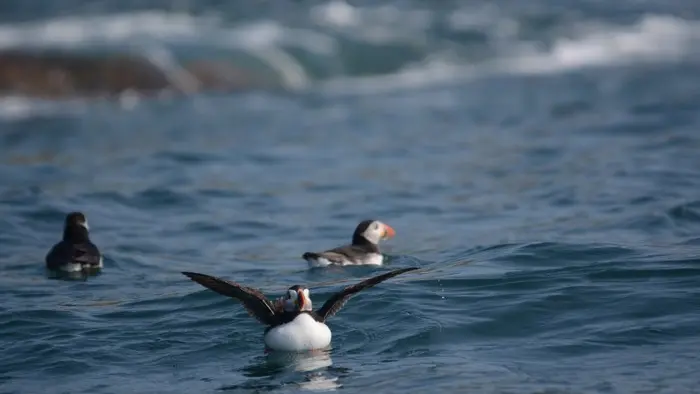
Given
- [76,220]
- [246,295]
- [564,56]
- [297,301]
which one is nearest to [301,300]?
[297,301]

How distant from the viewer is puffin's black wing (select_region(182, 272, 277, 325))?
9.68 metres

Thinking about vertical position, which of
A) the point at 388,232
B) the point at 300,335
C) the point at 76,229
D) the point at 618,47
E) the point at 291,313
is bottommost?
the point at 300,335

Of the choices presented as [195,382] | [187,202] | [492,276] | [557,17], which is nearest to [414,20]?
[557,17]

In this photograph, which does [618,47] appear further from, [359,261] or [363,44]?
[359,261]

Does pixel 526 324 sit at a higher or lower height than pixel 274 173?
lower

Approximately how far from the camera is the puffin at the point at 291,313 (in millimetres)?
9367

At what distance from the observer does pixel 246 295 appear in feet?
32.5

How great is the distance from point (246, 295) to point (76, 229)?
14.6 feet

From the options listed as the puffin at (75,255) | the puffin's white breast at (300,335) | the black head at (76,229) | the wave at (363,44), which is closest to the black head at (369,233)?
the puffin at (75,255)

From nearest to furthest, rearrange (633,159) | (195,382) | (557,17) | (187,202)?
(195,382), (187,202), (633,159), (557,17)

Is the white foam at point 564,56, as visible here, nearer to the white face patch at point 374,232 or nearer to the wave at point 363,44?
the wave at point 363,44

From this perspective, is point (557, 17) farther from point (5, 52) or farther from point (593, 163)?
point (593, 163)

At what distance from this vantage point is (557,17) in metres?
35.3

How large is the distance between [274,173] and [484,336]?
32.1 feet
